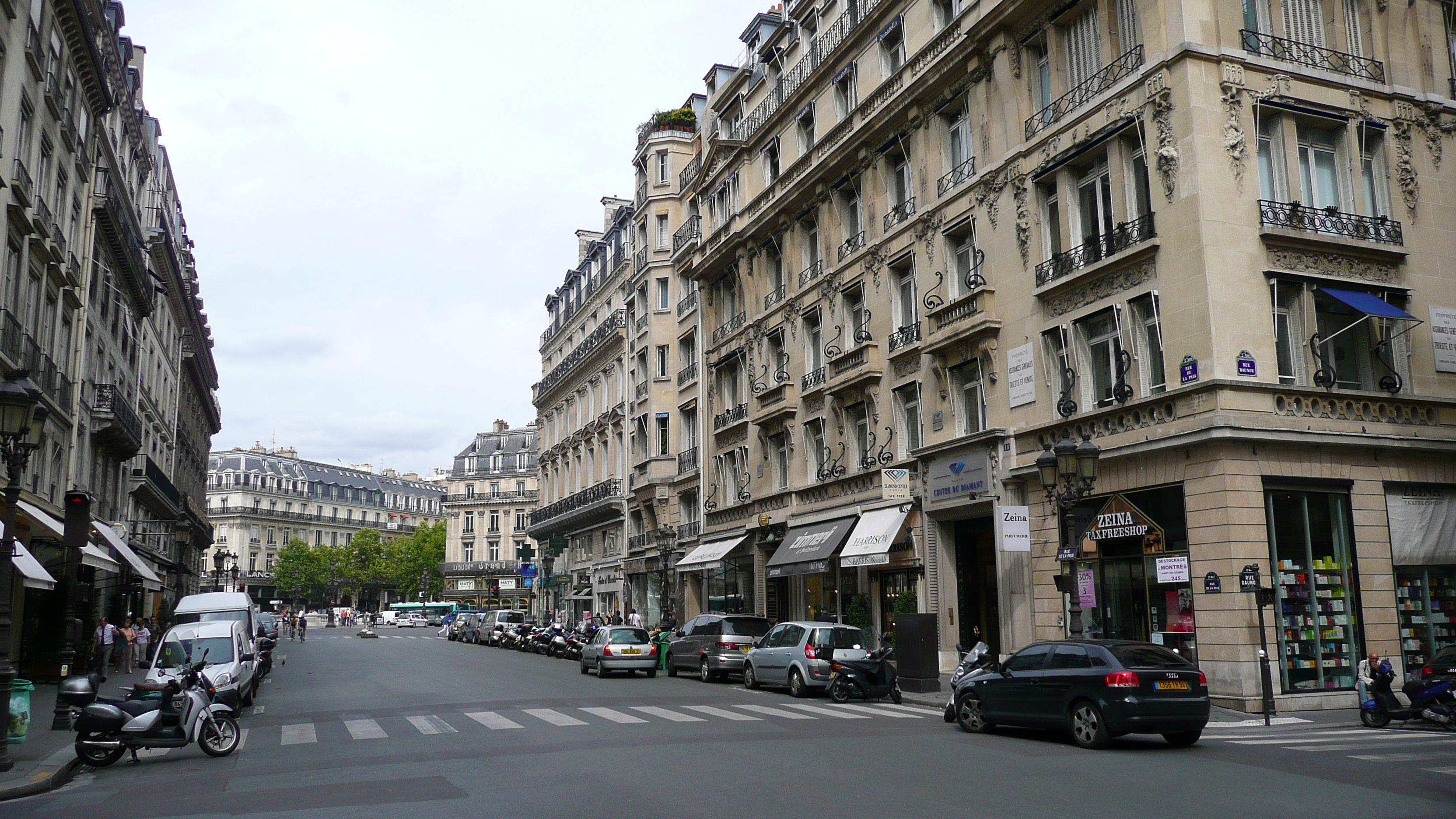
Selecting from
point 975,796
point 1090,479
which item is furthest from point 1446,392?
point 975,796

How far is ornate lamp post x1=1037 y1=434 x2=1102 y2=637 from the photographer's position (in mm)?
16922

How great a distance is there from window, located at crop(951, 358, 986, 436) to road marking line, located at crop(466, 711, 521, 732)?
12711 millimetres

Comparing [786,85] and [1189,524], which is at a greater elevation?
[786,85]

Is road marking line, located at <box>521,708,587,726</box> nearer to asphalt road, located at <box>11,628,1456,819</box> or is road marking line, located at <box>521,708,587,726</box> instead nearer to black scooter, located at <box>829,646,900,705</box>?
asphalt road, located at <box>11,628,1456,819</box>

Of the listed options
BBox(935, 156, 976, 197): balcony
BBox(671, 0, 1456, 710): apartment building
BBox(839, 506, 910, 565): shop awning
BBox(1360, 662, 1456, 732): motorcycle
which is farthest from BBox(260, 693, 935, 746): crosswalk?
BBox(935, 156, 976, 197): balcony

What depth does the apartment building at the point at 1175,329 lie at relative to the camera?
60.5 feet

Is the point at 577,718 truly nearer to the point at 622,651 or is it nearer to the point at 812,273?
the point at 622,651

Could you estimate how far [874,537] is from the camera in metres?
27.5

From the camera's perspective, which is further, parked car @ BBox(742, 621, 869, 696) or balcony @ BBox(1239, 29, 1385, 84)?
parked car @ BBox(742, 621, 869, 696)

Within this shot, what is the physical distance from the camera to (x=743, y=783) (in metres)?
10.4

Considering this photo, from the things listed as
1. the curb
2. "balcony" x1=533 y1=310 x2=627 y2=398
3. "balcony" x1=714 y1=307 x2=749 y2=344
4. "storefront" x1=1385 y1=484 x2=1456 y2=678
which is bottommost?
the curb

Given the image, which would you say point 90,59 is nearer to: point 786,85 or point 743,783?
point 786,85

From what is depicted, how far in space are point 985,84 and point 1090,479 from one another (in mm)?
11787

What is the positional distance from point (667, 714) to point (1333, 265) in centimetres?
1439
